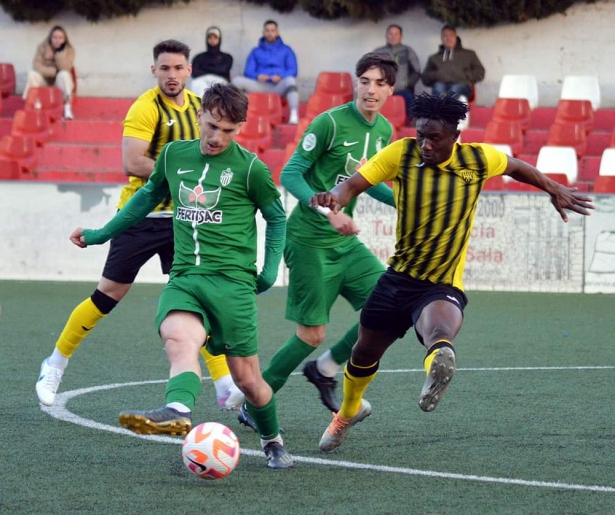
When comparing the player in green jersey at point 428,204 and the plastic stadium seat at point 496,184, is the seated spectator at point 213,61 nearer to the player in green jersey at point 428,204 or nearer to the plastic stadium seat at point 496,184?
the plastic stadium seat at point 496,184

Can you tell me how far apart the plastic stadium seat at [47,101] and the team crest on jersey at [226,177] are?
43.0 feet

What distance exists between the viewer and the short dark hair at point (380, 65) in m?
6.25

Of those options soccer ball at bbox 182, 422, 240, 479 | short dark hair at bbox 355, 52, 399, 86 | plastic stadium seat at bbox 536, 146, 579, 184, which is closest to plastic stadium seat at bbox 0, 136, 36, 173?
plastic stadium seat at bbox 536, 146, 579, 184

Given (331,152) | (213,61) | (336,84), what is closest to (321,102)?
(336,84)

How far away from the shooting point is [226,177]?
5191mm

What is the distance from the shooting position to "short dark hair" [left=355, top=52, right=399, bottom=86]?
625 centimetres

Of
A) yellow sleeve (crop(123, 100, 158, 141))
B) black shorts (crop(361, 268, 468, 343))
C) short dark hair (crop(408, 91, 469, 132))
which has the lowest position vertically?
black shorts (crop(361, 268, 468, 343))

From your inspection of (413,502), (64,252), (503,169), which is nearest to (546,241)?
(64,252)

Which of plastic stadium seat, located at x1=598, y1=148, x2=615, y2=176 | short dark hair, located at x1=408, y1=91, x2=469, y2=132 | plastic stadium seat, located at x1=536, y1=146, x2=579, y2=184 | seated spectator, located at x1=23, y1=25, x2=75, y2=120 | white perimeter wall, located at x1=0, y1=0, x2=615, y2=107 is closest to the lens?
short dark hair, located at x1=408, y1=91, x2=469, y2=132

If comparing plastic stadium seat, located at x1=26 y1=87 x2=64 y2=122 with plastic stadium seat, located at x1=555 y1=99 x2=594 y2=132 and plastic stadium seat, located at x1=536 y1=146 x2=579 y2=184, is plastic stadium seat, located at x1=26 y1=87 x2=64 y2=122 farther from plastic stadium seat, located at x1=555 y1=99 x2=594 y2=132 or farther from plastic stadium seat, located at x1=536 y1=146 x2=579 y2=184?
plastic stadium seat, located at x1=555 y1=99 x2=594 y2=132

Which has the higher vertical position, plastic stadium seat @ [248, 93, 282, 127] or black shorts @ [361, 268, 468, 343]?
plastic stadium seat @ [248, 93, 282, 127]

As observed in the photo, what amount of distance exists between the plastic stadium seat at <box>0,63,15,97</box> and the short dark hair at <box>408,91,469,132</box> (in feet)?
47.5

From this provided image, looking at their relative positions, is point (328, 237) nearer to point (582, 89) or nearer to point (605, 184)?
point (605, 184)

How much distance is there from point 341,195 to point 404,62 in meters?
11.7
